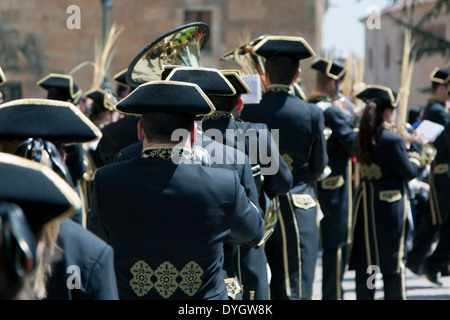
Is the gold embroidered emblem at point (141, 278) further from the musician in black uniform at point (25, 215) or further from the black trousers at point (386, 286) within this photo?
the black trousers at point (386, 286)

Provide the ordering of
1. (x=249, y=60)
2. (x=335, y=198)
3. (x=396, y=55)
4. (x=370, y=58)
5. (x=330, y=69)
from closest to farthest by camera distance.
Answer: (x=249, y=60) → (x=335, y=198) → (x=330, y=69) → (x=396, y=55) → (x=370, y=58)

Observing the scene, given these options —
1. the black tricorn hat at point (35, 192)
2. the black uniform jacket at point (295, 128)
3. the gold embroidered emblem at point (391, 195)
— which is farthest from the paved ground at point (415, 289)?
the black tricorn hat at point (35, 192)

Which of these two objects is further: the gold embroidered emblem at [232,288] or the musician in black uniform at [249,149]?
the musician in black uniform at [249,149]

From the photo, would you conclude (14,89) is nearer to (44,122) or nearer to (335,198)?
(335,198)

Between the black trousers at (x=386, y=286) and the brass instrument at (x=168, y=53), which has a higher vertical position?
the brass instrument at (x=168, y=53)

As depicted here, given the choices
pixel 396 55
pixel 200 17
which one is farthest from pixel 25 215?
pixel 396 55

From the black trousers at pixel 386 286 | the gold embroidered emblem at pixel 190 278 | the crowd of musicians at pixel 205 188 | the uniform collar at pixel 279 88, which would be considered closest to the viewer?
the crowd of musicians at pixel 205 188

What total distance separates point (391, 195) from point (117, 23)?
1529 centimetres

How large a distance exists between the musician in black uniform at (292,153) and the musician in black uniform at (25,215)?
4.10m

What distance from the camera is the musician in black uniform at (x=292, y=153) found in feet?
20.2

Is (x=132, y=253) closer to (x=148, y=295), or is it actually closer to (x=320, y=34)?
(x=148, y=295)

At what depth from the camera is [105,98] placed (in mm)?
8664

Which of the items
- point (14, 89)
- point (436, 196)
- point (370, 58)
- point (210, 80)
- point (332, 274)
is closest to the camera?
point (210, 80)
